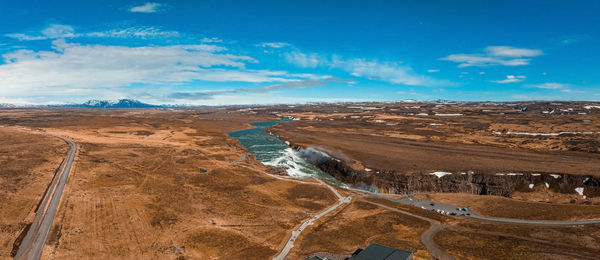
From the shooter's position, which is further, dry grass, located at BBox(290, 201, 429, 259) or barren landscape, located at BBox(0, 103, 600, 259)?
dry grass, located at BBox(290, 201, 429, 259)

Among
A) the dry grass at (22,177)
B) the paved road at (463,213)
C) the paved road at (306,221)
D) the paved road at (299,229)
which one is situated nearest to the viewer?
the paved road at (299,229)

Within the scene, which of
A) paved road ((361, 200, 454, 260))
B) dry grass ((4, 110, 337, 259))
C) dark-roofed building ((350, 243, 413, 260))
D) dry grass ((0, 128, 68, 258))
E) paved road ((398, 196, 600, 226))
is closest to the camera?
dark-roofed building ((350, 243, 413, 260))

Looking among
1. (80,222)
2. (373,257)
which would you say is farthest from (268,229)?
(80,222)

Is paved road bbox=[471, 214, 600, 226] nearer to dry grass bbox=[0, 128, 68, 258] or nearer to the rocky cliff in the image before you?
the rocky cliff

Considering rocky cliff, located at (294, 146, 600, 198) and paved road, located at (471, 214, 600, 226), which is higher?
rocky cliff, located at (294, 146, 600, 198)

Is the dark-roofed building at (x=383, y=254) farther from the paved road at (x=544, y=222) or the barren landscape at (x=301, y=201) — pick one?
the paved road at (x=544, y=222)

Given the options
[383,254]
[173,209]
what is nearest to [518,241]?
[383,254]

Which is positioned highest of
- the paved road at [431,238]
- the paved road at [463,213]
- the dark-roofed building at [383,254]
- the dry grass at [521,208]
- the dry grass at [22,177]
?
the dry grass at [22,177]

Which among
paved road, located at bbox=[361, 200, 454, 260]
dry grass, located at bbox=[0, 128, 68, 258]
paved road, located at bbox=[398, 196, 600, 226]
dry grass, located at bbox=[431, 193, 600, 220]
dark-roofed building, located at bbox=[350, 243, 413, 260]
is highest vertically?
dry grass, located at bbox=[0, 128, 68, 258]

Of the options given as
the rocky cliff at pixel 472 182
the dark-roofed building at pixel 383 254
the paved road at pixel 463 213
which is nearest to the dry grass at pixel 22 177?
the dark-roofed building at pixel 383 254

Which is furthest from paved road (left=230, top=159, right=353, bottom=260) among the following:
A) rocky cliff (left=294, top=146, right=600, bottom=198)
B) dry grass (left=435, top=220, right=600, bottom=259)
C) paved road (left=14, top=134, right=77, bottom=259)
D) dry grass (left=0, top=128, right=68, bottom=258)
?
dry grass (left=0, top=128, right=68, bottom=258)
